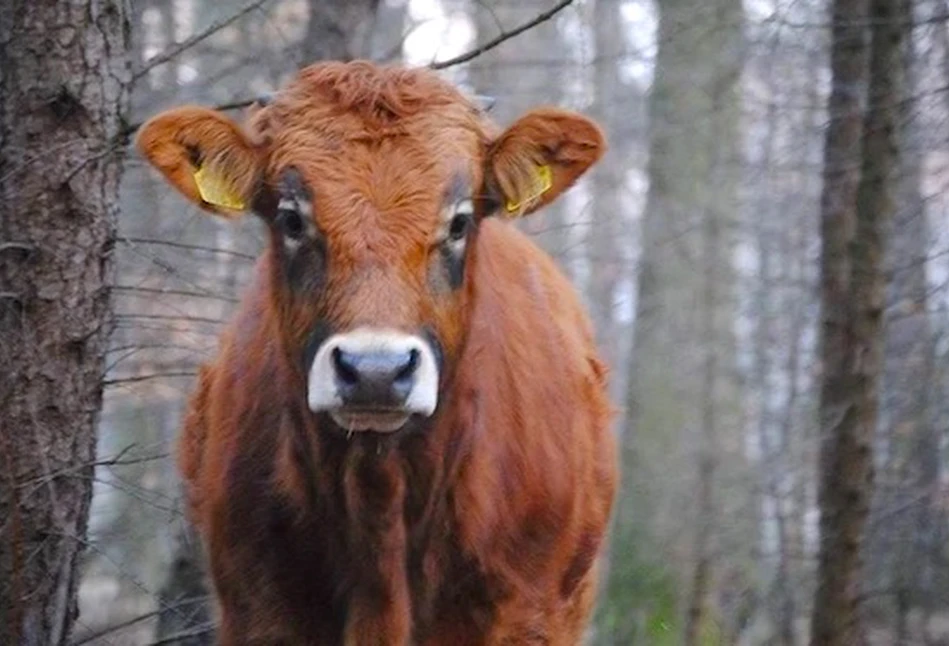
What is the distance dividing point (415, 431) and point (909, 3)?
10.5ft

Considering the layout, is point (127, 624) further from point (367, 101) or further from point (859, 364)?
point (859, 364)

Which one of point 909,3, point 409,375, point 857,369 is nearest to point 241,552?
point 409,375

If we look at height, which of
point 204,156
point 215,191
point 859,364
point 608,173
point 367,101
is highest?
point 608,173

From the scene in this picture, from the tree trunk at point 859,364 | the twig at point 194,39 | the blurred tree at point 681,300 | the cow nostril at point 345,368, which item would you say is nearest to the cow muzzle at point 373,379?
the cow nostril at point 345,368

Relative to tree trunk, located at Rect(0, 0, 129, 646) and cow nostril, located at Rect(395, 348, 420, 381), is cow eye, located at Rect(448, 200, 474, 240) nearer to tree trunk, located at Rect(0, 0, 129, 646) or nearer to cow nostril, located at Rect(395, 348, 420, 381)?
cow nostril, located at Rect(395, 348, 420, 381)

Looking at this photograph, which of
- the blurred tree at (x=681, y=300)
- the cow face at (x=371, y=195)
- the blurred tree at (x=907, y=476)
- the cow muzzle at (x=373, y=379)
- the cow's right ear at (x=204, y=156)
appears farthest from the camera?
the blurred tree at (x=681, y=300)

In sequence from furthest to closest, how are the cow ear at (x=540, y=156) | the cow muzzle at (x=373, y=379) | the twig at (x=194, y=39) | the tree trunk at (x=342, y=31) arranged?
the tree trunk at (x=342, y=31) < the twig at (x=194, y=39) < the cow ear at (x=540, y=156) < the cow muzzle at (x=373, y=379)

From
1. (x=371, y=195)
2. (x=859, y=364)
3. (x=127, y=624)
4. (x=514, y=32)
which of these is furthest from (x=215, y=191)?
(x=859, y=364)

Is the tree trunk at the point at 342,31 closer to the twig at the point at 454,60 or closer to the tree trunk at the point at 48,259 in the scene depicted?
the twig at the point at 454,60

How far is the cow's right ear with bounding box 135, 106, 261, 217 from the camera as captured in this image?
578 cm

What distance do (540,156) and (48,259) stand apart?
172 centimetres

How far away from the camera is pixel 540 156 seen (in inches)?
234

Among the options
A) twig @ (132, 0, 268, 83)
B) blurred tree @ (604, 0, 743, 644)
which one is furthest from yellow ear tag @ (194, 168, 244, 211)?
blurred tree @ (604, 0, 743, 644)

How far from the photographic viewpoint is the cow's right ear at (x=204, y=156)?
19.0 ft
